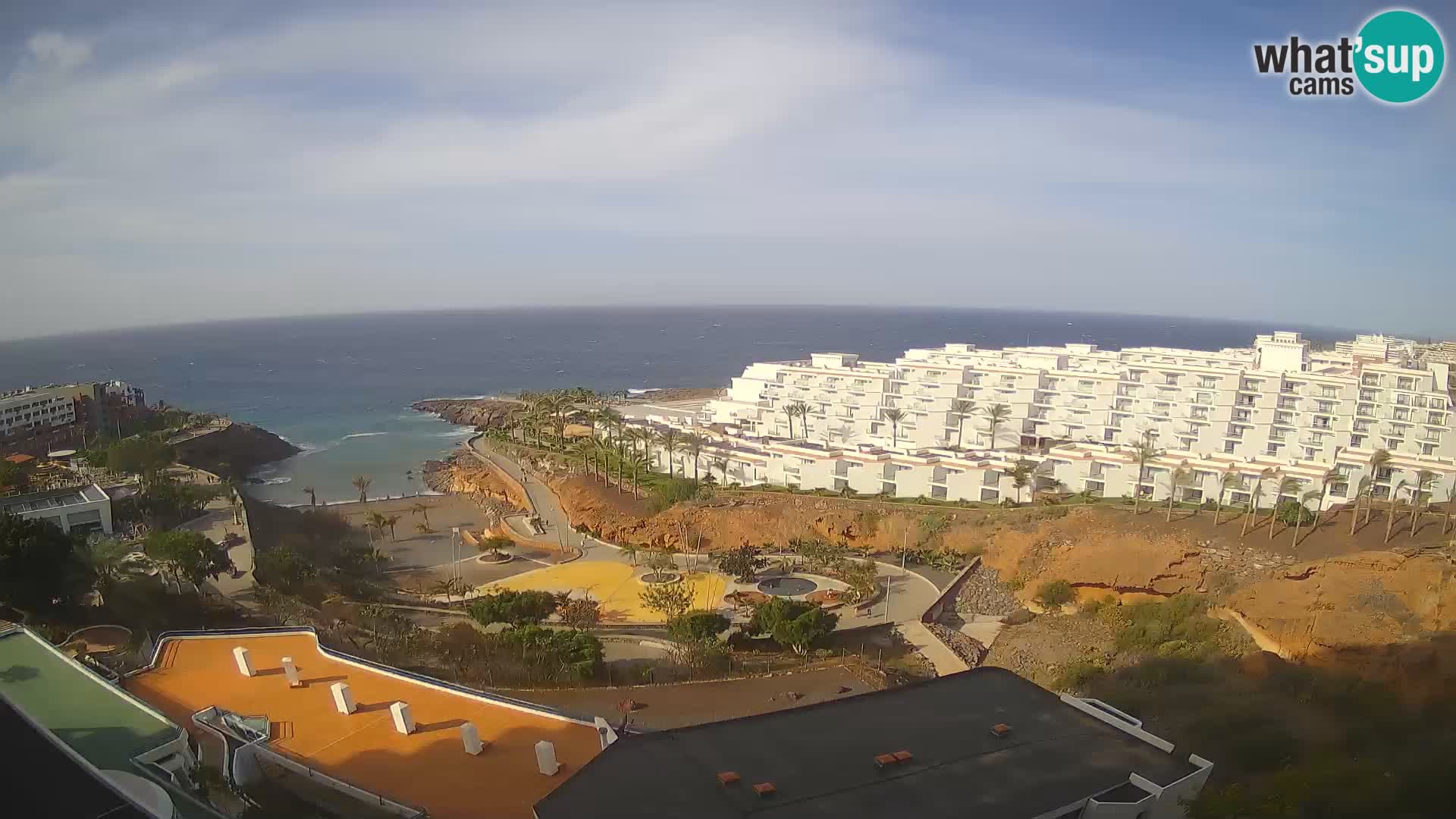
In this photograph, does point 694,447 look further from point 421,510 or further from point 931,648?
point 931,648

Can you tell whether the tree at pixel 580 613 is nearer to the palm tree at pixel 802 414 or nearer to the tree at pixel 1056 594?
the tree at pixel 1056 594

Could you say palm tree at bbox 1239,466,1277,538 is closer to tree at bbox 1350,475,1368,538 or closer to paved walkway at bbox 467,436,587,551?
tree at bbox 1350,475,1368,538

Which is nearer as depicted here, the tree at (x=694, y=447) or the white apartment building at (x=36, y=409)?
the tree at (x=694, y=447)

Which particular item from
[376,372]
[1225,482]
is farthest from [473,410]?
[1225,482]

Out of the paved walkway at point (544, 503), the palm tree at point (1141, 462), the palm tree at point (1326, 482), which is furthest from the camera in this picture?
the paved walkway at point (544, 503)

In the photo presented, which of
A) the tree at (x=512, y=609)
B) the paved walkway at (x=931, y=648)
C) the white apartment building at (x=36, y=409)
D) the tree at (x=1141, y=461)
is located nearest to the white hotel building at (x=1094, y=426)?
the tree at (x=1141, y=461)

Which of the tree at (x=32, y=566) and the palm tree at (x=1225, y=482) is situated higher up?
the tree at (x=32, y=566)
